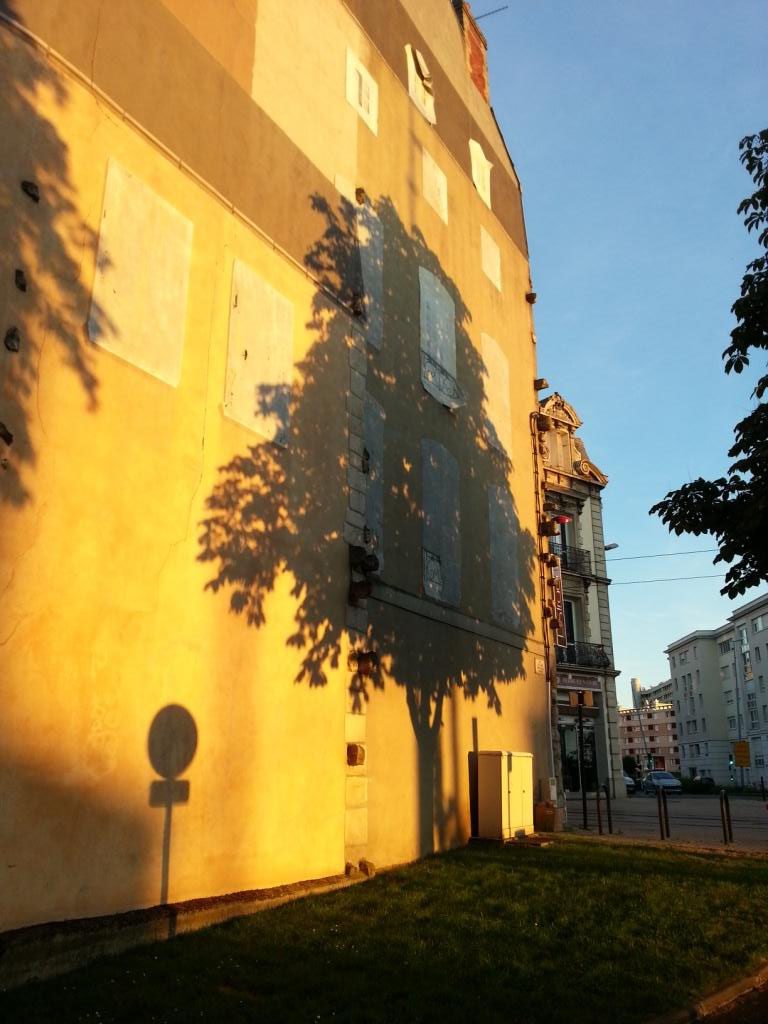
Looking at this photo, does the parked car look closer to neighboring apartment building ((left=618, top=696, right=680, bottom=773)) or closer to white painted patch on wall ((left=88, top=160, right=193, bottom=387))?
white painted patch on wall ((left=88, top=160, right=193, bottom=387))

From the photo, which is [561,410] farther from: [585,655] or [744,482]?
[744,482]

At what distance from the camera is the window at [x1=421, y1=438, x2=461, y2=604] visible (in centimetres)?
1398

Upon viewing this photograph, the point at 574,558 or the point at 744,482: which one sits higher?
the point at 574,558

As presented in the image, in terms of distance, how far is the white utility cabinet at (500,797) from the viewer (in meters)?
13.9

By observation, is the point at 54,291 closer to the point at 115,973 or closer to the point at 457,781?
the point at 115,973

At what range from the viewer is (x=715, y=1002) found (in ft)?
19.9

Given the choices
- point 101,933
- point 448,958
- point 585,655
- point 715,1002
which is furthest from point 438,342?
point 585,655

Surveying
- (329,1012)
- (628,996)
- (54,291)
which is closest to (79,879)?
(329,1012)

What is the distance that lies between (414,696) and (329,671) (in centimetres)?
259

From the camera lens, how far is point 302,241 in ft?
38.1

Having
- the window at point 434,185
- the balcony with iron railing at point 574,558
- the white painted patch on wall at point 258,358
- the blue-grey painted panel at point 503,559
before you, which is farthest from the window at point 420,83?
the balcony with iron railing at point 574,558

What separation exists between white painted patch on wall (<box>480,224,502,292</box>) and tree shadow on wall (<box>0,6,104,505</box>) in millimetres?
12078

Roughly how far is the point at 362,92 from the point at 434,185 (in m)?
2.81

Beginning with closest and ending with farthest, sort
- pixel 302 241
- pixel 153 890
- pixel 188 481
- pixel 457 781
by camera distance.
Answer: pixel 153 890
pixel 188 481
pixel 302 241
pixel 457 781
